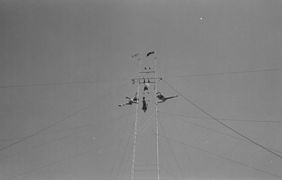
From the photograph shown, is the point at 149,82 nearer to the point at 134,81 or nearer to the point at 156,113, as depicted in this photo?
the point at 134,81

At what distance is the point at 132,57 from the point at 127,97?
109cm

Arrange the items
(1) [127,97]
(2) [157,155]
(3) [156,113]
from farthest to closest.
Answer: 1. (2) [157,155]
2. (3) [156,113]
3. (1) [127,97]

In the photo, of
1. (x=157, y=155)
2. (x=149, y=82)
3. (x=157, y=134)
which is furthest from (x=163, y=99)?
(x=157, y=155)

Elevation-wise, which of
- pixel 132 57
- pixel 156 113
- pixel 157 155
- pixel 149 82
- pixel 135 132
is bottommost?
pixel 157 155

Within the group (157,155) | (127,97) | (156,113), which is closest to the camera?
(127,97)

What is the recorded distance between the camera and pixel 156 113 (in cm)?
811

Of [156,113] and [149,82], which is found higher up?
[149,82]

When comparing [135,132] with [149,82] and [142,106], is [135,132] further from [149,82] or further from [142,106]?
[149,82]

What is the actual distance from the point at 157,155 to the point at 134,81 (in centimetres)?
240

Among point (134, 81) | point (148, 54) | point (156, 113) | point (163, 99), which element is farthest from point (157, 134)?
point (148, 54)

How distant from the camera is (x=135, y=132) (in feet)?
27.0

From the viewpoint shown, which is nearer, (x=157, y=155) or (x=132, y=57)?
(x=132, y=57)

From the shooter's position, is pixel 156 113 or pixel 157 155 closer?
pixel 156 113

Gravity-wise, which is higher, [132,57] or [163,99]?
[132,57]
